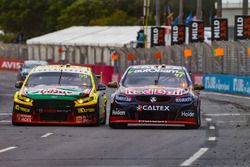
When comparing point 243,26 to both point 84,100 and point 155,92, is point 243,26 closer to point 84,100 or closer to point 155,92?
point 84,100

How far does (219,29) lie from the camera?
53.6 meters

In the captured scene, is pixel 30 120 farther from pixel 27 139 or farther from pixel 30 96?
pixel 27 139

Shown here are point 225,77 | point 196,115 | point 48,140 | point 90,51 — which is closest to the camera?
point 48,140

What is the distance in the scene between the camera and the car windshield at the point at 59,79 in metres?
22.0

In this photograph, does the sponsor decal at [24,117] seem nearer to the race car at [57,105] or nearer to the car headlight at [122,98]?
the race car at [57,105]

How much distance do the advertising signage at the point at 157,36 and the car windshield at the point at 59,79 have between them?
43329 mm

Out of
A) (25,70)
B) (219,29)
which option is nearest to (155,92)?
(25,70)

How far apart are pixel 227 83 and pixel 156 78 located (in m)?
24.3

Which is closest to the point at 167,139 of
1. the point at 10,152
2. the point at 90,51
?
the point at 10,152

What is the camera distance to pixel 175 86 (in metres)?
21.0

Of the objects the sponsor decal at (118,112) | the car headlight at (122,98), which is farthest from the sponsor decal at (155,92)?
the sponsor decal at (118,112)

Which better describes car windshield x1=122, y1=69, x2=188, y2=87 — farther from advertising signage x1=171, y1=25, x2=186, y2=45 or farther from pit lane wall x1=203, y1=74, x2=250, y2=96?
advertising signage x1=171, y1=25, x2=186, y2=45

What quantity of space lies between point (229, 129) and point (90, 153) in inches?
255

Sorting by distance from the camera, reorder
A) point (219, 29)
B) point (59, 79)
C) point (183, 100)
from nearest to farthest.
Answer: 1. point (183, 100)
2. point (59, 79)
3. point (219, 29)
